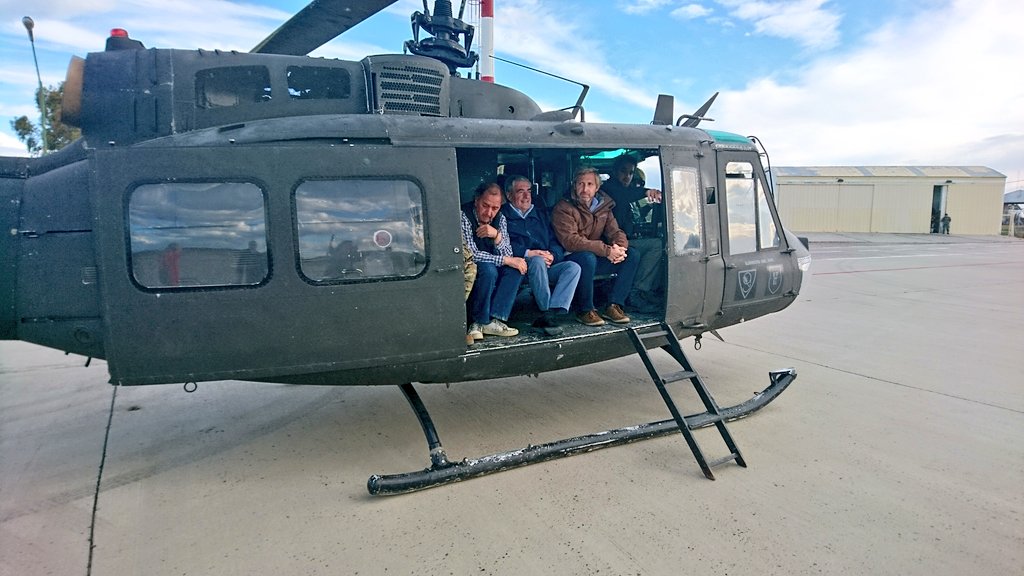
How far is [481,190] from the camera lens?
4414mm

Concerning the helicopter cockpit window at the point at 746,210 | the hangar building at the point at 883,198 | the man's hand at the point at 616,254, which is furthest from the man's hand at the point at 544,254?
the hangar building at the point at 883,198

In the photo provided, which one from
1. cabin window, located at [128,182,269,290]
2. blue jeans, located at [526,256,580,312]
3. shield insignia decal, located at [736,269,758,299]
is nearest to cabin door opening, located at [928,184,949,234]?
shield insignia decal, located at [736,269,758,299]

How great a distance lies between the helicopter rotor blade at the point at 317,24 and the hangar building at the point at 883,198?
113 feet

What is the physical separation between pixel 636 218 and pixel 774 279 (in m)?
1.40

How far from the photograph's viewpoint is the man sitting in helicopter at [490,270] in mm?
4203

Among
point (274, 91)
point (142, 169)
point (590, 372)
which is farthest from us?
point (590, 372)

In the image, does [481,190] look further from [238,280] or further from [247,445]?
[247,445]

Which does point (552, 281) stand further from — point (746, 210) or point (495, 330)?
point (746, 210)

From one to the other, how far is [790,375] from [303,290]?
4.08 metres

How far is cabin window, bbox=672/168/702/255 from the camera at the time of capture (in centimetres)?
457

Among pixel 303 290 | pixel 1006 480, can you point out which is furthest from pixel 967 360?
pixel 303 290

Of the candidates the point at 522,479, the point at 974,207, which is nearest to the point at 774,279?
the point at 522,479

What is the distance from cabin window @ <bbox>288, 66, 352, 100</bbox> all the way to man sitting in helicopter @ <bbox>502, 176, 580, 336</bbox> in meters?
1.49

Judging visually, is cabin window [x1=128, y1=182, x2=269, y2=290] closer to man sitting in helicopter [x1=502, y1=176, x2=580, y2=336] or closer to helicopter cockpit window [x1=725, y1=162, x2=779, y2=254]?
man sitting in helicopter [x1=502, y1=176, x2=580, y2=336]
